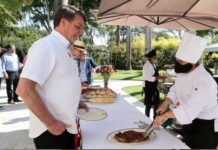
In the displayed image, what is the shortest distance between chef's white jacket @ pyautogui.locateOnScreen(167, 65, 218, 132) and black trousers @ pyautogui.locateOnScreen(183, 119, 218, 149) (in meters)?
0.05

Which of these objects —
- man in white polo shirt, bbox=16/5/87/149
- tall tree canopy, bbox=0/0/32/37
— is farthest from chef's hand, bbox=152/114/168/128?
tall tree canopy, bbox=0/0/32/37

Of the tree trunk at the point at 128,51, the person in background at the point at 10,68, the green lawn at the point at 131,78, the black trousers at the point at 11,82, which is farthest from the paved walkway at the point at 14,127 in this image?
the tree trunk at the point at 128,51

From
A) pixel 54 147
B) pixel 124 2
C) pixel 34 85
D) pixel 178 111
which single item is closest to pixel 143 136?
pixel 178 111

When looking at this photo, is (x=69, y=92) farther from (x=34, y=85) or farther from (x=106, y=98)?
(x=106, y=98)

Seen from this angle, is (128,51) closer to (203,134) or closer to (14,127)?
(14,127)

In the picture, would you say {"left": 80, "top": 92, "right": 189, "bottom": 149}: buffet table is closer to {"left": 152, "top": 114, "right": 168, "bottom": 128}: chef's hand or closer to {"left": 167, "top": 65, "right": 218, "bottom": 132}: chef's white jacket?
{"left": 152, "top": 114, "right": 168, "bottom": 128}: chef's hand

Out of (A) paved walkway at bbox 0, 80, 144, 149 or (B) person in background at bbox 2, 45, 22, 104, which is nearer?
(A) paved walkway at bbox 0, 80, 144, 149

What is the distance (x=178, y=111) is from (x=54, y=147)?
92cm

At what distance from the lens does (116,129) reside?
3068 mm

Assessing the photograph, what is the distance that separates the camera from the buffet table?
2.53 metres

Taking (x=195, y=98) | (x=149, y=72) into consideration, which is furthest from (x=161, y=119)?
(x=149, y=72)

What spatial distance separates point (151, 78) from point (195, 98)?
4548 mm

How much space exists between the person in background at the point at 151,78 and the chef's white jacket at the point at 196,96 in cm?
399

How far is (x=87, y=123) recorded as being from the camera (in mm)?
3215
